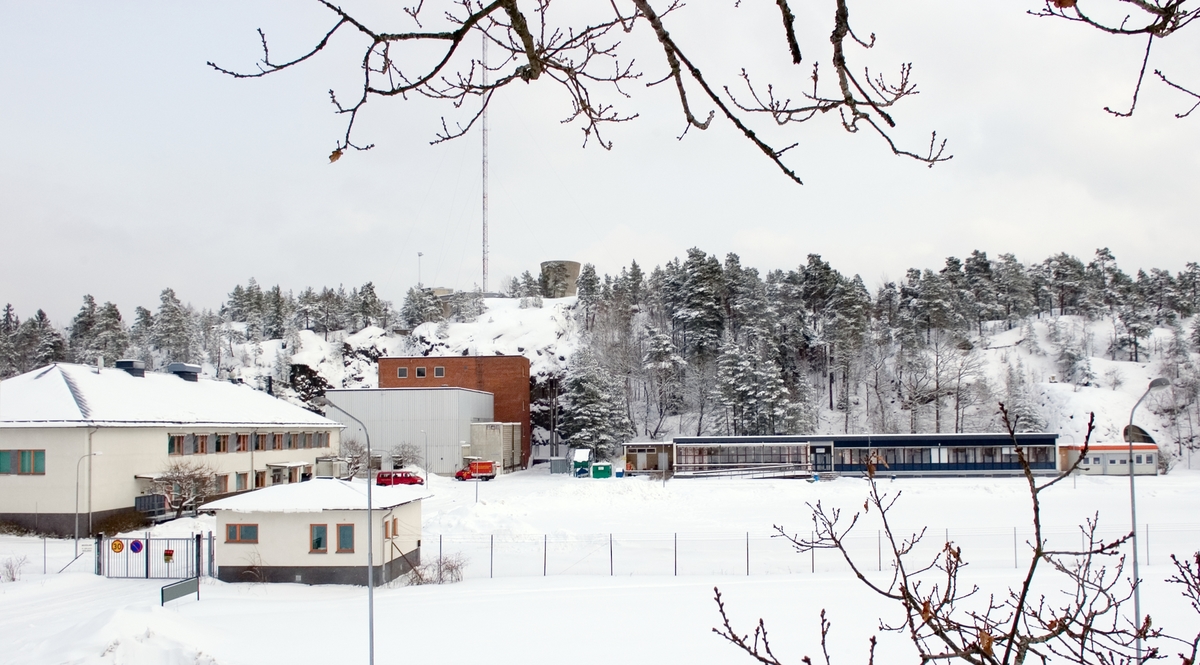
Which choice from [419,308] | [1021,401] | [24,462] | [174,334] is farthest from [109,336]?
[1021,401]

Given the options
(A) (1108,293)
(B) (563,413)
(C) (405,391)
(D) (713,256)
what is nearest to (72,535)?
(C) (405,391)

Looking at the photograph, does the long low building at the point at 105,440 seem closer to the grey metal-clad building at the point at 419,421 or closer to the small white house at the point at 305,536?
the small white house at the point at 305,536

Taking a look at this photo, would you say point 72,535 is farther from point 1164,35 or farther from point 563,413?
point 563,413

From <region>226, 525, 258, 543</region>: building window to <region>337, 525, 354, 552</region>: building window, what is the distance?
2549 mm

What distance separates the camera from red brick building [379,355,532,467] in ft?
224

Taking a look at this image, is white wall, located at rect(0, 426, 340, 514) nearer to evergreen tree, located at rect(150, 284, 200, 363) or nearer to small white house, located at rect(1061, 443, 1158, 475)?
small white house, located at rect(1061, 443, 1158, 475)

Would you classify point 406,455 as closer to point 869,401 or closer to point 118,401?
point 118,401

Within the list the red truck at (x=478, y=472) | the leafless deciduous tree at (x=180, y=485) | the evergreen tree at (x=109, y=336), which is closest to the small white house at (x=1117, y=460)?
the red truck at (x=478, y=472)

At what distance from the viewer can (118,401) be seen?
3600 cm

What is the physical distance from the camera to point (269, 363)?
285ft

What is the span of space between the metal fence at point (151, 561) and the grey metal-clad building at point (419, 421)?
102 feet

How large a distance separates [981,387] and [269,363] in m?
69.8

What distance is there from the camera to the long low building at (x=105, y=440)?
104 feet

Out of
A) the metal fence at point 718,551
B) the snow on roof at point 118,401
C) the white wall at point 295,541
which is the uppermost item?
the snow on roof at point 118,401
